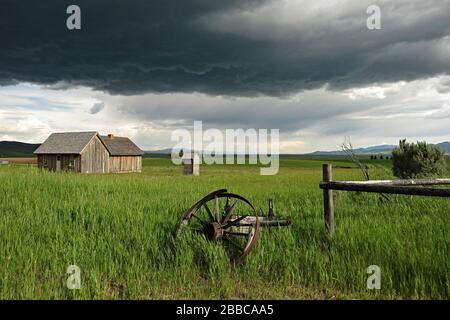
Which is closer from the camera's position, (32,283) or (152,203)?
(32,283)

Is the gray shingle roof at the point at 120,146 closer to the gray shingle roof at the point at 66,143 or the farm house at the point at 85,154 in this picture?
the farm house at the point at 85,154

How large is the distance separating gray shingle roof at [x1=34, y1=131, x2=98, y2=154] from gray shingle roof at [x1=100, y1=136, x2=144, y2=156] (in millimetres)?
3488

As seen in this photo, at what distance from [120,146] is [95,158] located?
7.22 m

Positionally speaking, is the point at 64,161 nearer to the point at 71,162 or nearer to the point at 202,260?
the point at 71,162

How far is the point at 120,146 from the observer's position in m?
57.8

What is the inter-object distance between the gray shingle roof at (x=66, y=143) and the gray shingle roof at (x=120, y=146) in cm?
349

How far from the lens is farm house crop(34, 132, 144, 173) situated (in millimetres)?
49656

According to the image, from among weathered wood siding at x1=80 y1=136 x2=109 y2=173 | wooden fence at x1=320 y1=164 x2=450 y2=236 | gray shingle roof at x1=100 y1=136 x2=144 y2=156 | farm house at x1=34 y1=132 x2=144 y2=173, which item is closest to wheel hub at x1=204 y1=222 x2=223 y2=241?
wooden fence at x1=320 y1=164 x2=450 y2=236

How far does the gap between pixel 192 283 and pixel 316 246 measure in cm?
292

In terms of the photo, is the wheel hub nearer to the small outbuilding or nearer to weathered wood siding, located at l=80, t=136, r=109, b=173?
the small outbuilding

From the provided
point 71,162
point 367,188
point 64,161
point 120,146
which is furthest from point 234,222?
point 120,146
